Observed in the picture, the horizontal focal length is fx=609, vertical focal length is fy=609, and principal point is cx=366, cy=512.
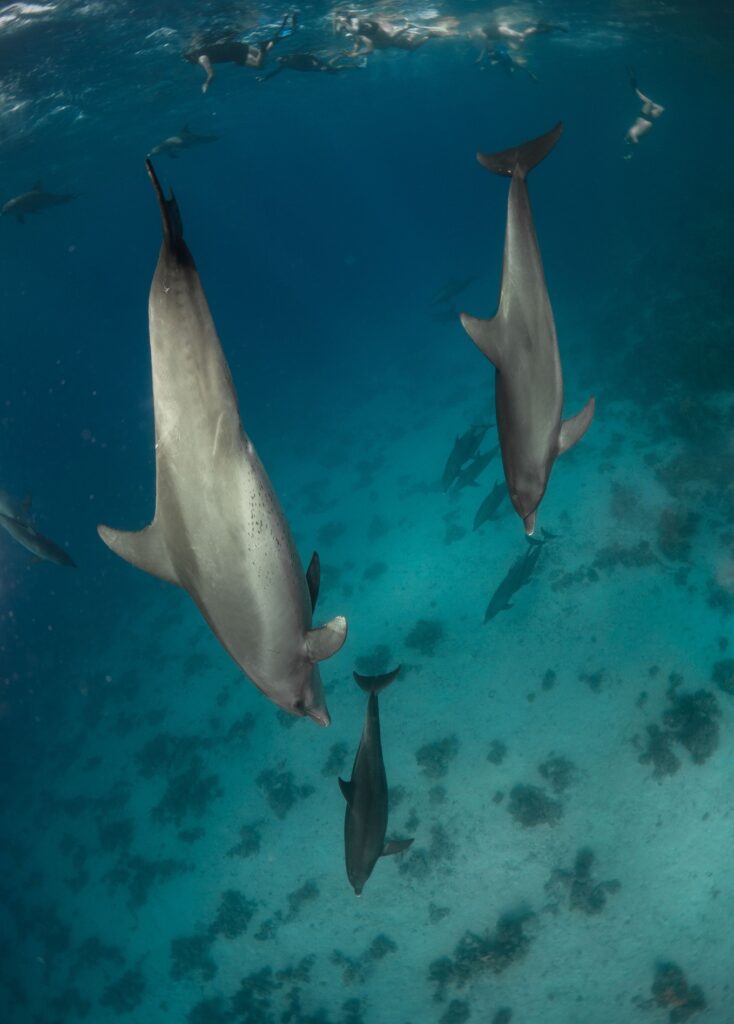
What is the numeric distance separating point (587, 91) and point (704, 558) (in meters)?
56.6

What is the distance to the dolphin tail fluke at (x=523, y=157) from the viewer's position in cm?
322

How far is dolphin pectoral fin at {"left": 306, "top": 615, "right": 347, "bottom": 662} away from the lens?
2.66m

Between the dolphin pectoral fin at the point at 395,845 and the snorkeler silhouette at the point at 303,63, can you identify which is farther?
the snorkeler silhouette at the point at 303,63

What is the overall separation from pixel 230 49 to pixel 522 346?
22772mm

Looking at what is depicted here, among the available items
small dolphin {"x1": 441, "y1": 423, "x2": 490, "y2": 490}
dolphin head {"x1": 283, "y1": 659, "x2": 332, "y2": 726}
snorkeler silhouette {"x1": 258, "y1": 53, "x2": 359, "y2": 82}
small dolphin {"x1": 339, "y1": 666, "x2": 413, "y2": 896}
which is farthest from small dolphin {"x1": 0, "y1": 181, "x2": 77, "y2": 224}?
dolphin head {"x1": 283, "y1": 659, "x2": 332, "y2": 726}

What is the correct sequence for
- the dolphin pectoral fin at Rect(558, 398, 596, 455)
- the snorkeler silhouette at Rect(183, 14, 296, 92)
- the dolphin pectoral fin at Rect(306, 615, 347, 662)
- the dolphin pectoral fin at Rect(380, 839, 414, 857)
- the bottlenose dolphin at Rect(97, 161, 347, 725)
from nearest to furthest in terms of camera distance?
the bottlenose dolphin at Rect(97, 161, 347, 725)
the dolphin pectoral fin at Rect(306, 615, 347, 662)
the dolphin pectoral fin at Rect(558, 398, 596, 455)
the dolphin pectoral fin at Rect(380, 839, 414, 857)
the snorkeler silhouette at Rect(183, 14, 296, 92)

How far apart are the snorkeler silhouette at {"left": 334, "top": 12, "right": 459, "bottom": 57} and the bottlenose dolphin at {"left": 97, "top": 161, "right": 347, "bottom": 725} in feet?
77.0

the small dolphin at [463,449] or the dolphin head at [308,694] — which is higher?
the dolphin head at [308,694]

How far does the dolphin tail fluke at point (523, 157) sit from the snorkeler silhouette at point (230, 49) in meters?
20.5

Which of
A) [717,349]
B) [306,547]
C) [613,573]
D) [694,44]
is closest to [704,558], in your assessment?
[613,573]

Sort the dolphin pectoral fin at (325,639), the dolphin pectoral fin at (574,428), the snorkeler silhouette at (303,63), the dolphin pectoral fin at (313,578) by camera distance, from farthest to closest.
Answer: the snorkeler silhouette at (303,63) → the dolphin pectoral fin at (574,428) → the dolphin pectoral fin at (313,578) → the dolphin pectoral fin at (325,639)

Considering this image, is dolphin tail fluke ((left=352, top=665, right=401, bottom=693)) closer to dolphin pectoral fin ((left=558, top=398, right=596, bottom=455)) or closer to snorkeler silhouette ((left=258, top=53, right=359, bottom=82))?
dolphin pectoral fin ((left=558, top=398, right=596, bottom=455))

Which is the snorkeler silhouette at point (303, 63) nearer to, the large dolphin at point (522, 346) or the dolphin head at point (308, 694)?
the large dolphin at point (522, 346)

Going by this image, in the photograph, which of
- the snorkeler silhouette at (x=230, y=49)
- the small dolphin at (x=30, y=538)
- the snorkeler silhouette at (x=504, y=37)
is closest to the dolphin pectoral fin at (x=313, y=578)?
the small dolphin at (x=30, y=538)
